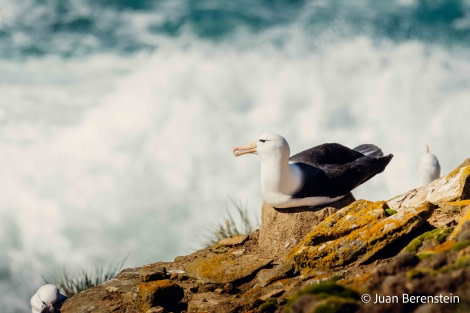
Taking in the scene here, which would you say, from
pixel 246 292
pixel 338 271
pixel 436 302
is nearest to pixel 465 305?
pixel 436 302

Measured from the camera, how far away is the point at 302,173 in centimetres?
1109

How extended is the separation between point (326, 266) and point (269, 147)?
236 cm

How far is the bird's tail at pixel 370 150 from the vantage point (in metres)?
12.4

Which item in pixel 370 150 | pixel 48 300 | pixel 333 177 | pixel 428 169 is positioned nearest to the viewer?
pixel 333 177

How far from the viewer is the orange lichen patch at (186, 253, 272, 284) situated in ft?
35.3

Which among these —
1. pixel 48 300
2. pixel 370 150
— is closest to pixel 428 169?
pixel 370 150

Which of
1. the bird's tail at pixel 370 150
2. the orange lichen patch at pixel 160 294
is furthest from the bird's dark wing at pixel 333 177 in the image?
the orange lichen patch at pixel 160 294

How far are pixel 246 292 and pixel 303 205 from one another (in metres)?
1.87

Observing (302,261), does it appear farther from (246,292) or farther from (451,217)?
(451,217)

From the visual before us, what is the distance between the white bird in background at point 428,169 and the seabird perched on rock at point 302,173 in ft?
16.2

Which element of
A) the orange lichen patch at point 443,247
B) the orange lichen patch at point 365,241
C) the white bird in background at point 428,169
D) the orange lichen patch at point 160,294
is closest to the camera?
the orange lichen patch at point 443,247

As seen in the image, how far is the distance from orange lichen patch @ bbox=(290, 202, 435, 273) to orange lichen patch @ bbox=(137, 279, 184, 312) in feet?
7.02

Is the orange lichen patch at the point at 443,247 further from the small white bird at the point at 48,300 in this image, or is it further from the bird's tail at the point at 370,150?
the small white bird at the point at 48,300

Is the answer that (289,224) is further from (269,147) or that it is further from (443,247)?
(443,247)
